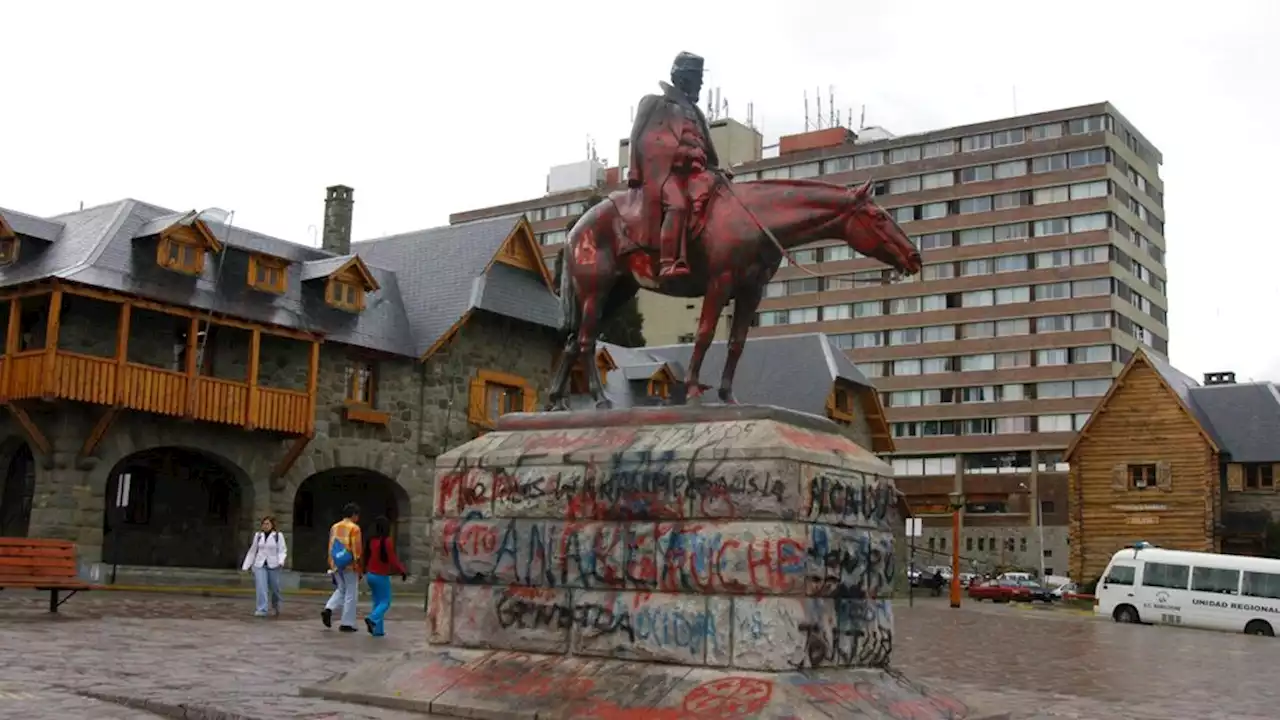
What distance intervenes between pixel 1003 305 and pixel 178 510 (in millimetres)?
55999

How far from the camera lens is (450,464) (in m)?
9.55

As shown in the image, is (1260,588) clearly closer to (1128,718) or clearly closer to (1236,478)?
(1236,478)

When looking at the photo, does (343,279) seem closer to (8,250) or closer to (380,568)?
(8,250)

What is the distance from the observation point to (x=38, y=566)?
16.7 m

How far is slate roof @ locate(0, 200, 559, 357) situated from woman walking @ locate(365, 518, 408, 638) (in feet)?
45.5

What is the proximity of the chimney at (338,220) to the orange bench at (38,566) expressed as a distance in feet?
68.2

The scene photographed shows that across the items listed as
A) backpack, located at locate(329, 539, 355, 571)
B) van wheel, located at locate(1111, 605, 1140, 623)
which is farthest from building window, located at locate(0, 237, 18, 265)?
van wheel, located at locate(1111, 605, 1140, 623)

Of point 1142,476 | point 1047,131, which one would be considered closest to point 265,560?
point 1142,476

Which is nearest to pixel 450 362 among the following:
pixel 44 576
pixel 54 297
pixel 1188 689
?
pixel 54 297

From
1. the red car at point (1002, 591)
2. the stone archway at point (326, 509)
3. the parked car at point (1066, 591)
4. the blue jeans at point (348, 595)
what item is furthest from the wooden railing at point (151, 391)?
the parked car at point (1066, 591)

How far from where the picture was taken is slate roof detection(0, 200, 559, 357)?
28.0 metres

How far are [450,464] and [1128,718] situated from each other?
5.20m

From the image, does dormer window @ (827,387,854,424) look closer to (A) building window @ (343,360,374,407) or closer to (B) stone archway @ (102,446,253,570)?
(A) building window @ (343,360,374,407)

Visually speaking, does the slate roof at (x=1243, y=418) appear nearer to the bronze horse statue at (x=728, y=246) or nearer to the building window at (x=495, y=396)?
the building window at (x=495, y=396)
